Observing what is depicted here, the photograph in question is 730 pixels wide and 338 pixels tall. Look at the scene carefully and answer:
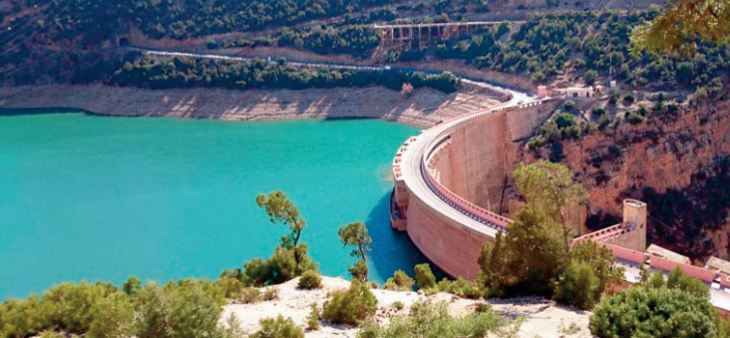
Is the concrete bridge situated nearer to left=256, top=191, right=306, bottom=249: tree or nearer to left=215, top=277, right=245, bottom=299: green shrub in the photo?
left=256, top=191, right=306, bottom=249: tree

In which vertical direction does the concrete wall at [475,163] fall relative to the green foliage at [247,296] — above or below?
below

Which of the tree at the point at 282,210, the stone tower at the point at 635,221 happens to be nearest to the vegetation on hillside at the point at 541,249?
the tree at the point at 282,210

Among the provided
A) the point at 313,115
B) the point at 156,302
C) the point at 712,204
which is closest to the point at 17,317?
the point at 156,302

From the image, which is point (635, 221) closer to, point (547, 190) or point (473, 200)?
point (473, 200)

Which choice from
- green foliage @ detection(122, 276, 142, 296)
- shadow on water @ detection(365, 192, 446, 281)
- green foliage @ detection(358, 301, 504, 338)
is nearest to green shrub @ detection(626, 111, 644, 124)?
shadow on water @ detection(365, 192, 446, 281)

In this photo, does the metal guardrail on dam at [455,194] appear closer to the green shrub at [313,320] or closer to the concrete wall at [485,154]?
the concrete wall at [485,154]

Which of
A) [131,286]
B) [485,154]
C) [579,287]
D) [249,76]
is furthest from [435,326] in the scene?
[249,76]
